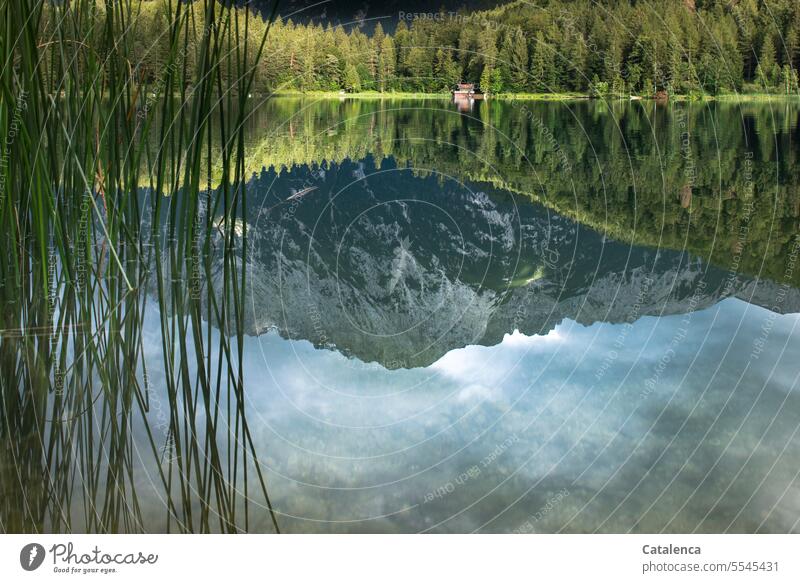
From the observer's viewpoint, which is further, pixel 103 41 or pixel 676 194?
pixel 676 194

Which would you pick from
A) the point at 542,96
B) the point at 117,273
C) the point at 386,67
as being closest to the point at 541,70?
A: the point at 542,96

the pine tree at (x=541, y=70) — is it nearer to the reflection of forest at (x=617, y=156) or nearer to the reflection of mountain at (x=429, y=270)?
the reflection of forest at (x=617, y=156)

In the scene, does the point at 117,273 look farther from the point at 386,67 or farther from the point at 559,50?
the point at 559,50

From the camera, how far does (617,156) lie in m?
2.43

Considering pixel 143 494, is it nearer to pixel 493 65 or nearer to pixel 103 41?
pixel 103 41

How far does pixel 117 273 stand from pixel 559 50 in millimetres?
1647

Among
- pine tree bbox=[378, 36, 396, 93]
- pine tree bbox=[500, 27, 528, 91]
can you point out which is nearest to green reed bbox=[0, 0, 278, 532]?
pine tree bbox=[378, 36, 396, 93]

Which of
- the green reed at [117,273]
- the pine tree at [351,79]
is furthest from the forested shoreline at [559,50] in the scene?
the green reed at [117,273]

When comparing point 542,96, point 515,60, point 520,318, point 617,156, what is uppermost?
point 515,60

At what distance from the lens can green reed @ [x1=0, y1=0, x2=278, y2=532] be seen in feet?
5.42

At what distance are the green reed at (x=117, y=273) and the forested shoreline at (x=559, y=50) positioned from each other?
342mm

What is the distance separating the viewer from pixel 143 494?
1.71 m
